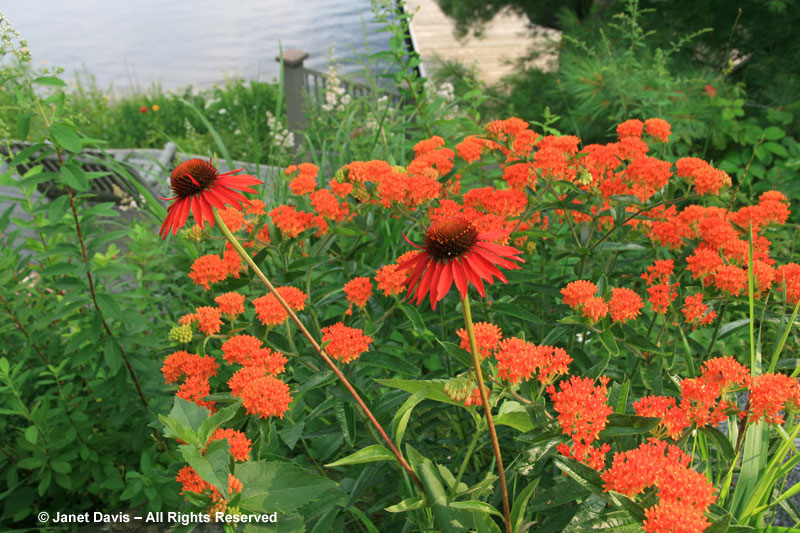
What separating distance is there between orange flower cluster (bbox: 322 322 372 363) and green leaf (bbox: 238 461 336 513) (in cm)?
23

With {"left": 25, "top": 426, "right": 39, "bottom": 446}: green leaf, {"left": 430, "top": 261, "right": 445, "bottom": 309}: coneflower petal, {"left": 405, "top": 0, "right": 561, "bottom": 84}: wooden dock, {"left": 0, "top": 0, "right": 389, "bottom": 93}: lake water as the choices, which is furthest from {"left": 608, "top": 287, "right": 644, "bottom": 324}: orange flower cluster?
{"left": 0, "top": 0, "right": 389, "bottom": 93}: lake water

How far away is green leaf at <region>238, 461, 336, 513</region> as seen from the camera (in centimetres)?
102

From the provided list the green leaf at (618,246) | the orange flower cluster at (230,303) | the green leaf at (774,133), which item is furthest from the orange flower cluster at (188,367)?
the green leaf at (774,133)

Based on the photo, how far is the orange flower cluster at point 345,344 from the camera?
118 centimetres

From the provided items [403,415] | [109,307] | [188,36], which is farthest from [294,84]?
[188,36]

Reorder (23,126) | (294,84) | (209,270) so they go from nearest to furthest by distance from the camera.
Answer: (209,270), (23,126), (294,84)

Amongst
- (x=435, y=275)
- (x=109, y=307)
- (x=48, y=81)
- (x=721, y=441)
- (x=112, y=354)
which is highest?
(x=48, y=81)

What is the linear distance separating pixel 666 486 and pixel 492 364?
378 millimetres

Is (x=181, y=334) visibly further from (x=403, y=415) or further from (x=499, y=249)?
(x=499, y=249)

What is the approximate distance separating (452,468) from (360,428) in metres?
0.26

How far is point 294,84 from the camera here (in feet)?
19.2

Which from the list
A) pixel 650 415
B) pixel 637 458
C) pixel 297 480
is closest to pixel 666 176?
pixel 650 415

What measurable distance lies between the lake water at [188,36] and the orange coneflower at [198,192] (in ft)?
35.3

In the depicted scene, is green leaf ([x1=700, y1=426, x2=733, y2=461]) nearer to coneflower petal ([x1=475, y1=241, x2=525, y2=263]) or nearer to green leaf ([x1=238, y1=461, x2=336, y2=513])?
coneflower petal ([x1=475, y1=241, x2=525, y2=263])
